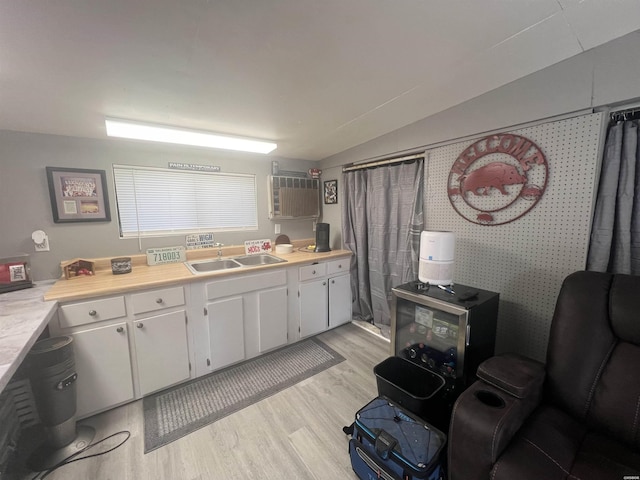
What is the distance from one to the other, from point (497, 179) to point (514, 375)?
49.1 inches

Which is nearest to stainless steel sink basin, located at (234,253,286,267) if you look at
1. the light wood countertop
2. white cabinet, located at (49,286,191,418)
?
the light wood countertop

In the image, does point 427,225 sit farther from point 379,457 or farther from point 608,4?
point 379,457

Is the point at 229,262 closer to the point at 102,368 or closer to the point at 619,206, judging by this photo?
the point at 102,368

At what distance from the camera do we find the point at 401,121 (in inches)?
84.7

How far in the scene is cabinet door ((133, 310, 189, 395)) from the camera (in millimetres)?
1808

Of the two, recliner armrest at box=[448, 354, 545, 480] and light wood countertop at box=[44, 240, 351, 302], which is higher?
light wood countertop at box=[44, 240, 351, 302]

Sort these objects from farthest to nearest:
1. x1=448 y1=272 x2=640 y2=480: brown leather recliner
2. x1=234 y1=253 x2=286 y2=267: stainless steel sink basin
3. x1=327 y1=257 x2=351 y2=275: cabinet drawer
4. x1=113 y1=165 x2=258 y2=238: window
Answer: x1=327 y1=257 x2=351 y2=275: cabinet drawer
x1=234 y1=253 x2=286 y2=267: stainless steel sink basin
x1=113 y1=165 x2=258 y2=238: window
x1=448 y1=272 x2=640 y2=480: brown leather recliner

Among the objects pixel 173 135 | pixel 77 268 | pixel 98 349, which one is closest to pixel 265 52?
pixel 173 135

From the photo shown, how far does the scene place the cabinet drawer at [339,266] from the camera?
2.79 metres

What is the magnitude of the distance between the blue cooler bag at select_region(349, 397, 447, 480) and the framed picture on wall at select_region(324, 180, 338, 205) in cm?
238

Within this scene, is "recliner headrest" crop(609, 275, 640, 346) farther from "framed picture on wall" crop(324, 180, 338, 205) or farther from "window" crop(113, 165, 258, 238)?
"window" crop(113, 165, 258, 238)

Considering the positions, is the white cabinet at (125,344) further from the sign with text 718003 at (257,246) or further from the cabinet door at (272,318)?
the sign with text 718003 at (257,246)

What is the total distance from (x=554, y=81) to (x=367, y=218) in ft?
5.82

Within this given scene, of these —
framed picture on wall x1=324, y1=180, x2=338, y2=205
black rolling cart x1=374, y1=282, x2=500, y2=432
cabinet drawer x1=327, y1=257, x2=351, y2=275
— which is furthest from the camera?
framed picture on wall x1=324, y1=180, x2=338, y2=205
